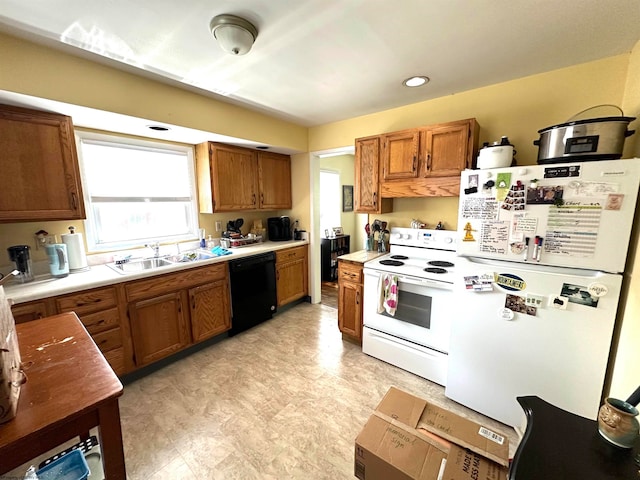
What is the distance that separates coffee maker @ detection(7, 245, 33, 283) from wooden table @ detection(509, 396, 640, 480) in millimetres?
2973

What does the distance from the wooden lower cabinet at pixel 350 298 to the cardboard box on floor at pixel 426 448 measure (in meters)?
1.33

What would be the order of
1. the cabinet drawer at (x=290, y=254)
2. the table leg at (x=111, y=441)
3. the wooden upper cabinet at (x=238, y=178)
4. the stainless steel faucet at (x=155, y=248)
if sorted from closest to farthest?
the table leg at (x=111, y=441)
the stainless steel faucet at (x=155, y=248)
the wooden upper cabinet at (x=238, y=178)
the cabinet drawer at (x=290, y=254)

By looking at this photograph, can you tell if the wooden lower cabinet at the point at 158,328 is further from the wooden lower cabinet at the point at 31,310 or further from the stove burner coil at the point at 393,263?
the stove burner coil at the point at 393,263

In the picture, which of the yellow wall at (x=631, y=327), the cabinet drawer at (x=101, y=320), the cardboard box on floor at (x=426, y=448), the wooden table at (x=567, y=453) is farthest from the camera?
the cabinet drawer at (x=101, y=320)

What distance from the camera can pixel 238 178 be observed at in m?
3.13

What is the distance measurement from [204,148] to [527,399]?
3.26 m

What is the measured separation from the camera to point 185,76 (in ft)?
6.60

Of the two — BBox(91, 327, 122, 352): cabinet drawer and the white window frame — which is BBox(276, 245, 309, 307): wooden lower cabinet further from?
BBox(91, 327, 122, 352): cabinet drawer

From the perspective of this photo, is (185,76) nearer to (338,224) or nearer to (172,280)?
(172,280)

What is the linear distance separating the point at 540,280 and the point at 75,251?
11.2 ft

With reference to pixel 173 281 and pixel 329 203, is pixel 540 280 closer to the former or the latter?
pixel 173 281

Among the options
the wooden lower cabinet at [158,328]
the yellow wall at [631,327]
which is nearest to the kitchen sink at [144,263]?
the wooden lower cabinet at [158,328]

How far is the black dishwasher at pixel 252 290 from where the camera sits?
9.34ft

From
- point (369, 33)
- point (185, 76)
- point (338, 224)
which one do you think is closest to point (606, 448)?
point (369, 33)
